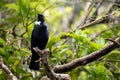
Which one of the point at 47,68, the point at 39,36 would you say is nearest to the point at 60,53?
the point at 39,36

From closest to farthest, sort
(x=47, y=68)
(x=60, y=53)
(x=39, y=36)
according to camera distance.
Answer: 1. (x=47, y=68)
2. (x=39, y=36)
3. (x=60, y=53)

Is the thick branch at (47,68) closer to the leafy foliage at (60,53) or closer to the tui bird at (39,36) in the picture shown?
the tui bird at (39,36)

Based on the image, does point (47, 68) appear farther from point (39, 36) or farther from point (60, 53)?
point (60, 53)

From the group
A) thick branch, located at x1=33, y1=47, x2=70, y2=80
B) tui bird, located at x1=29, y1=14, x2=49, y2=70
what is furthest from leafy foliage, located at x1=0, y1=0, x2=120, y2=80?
thick branch, located at x1=33, y1=47, x2=70, y2=80

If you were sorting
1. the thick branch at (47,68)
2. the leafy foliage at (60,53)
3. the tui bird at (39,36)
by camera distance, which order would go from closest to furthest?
the thick branch at (47,68) → the tui bird at (39,36) → the leafy foliage at (60,53)

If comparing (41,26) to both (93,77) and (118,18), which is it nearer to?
(93,77)

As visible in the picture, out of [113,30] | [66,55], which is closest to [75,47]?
[66,55]

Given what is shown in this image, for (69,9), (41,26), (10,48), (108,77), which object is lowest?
(69,9)

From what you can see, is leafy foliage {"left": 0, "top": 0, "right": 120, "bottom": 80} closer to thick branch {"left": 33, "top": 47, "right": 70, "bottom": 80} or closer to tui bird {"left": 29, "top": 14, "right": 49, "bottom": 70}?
tui bird {"left": 29, "top": 14, "right": 49, "bottom": 70}

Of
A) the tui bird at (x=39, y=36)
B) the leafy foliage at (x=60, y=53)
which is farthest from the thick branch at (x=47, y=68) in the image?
the leafy foliage at (x=60, y=53)

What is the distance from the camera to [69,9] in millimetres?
7797

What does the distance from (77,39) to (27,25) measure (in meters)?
0.63

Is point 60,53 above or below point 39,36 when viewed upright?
below

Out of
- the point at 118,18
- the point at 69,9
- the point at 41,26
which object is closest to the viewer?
the point at 41,26
